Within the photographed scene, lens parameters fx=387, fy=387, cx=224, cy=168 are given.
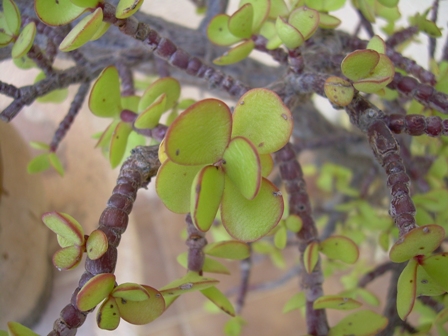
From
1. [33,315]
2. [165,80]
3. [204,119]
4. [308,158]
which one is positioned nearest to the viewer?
[204,119]

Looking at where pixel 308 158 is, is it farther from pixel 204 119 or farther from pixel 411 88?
pixel 204 119

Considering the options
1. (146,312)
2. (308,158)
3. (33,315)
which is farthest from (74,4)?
(308,158)

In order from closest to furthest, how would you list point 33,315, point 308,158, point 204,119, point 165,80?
1. point 204,119
2. point 165,80
3. point 33,315
4. point 308,158

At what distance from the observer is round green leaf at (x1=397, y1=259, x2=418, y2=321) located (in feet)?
0.57

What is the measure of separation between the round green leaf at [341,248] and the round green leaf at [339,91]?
0.30ft

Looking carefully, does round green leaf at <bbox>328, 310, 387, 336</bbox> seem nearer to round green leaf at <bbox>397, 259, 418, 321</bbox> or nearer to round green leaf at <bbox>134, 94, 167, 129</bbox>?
round green leaf at <bbox>397, 259, 418, 321</bbox>

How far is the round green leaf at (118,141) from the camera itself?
0.81 ft

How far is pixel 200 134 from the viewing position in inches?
6.2

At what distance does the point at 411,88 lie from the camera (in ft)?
0.76

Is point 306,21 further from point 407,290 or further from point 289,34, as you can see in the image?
point 407,290

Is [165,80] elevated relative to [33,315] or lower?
elevated

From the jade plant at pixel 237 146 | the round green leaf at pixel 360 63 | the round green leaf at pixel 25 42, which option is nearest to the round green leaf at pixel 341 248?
the jade plant at pixel 237 146

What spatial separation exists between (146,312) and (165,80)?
144 millimetres

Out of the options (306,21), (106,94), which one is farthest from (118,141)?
(306,21)
